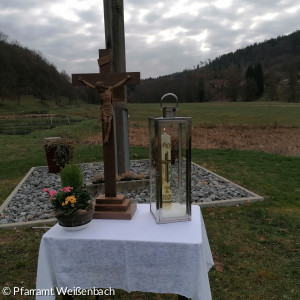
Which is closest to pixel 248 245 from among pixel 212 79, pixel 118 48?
pixel 118 48

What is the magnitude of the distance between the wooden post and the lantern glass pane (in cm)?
433

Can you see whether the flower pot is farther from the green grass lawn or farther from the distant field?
the distant field

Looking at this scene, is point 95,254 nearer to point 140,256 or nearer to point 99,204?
point 140,256

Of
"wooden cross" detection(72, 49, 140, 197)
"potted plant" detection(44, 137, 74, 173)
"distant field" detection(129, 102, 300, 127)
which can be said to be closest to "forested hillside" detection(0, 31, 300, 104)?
"distant field" detection(129, 102, 300, 127)

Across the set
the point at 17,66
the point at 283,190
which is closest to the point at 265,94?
the point at 17,66

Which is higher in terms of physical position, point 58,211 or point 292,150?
point 58,211

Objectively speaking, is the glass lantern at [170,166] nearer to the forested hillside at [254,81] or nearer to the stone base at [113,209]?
the stone base at [113,209]

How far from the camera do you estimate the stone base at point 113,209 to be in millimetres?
2718

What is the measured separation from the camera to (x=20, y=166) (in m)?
9.85

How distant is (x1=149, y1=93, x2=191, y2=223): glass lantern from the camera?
2.46 meters

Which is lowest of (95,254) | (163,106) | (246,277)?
(246,277)

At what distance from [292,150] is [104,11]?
927cm

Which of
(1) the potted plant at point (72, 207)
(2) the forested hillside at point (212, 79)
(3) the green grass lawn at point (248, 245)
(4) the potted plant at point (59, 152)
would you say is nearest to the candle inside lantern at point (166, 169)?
(1) the potted plant at point (72, 207)

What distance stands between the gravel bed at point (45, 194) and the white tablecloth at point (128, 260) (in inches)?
124
